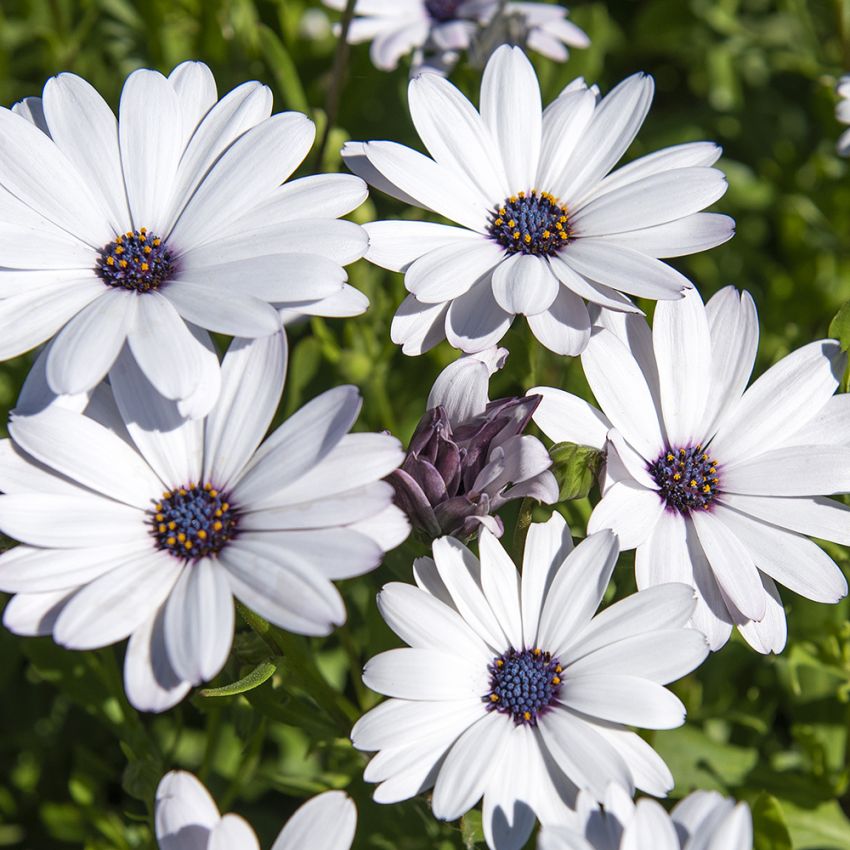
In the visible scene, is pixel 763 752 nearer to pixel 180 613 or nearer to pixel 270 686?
pixel 270 686

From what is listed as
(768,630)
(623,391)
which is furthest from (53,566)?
(768,630)

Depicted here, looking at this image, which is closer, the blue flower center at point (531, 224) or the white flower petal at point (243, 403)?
Answer: the white flower petal at point (243, 403)

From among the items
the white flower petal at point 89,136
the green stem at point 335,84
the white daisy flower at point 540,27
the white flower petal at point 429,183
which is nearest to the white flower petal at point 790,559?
the white flower petal at point 429,183

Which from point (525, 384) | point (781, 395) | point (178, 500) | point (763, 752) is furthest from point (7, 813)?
point (781, 395)

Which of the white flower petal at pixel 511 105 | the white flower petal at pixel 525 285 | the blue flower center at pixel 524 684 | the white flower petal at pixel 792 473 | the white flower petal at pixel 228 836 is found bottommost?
the white flower petal at pixel 228 836

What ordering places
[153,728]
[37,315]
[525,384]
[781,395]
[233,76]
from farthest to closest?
1. [233,76]
2. [153,728]
3. [525,384]
4. [781,395]
5. [37,315]

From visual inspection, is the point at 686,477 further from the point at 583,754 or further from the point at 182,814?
the point at 182,814

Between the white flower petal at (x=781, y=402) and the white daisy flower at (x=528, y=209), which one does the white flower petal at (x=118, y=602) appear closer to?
the white daisy flower at (x=528, y=209)
